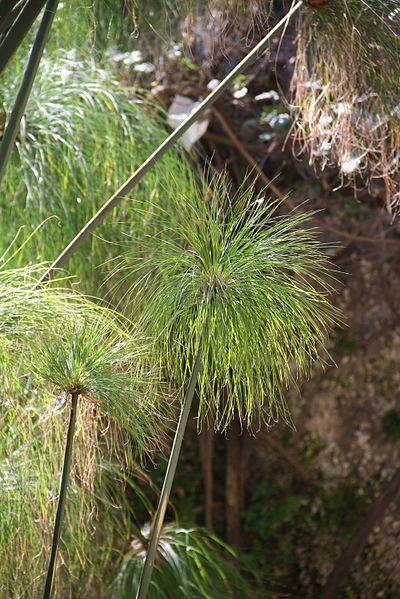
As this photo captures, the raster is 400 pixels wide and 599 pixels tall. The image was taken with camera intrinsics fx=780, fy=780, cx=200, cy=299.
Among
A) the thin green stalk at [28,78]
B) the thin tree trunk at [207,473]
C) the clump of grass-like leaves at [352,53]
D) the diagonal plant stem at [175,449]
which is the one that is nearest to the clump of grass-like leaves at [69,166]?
the clump of grass-like leaves at [352,53]

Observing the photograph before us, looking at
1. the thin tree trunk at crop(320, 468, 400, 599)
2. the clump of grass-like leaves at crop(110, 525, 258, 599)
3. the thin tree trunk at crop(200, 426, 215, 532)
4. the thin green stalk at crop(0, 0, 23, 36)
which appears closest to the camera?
the thin green stalk at crop(0, 0, 23, 36)

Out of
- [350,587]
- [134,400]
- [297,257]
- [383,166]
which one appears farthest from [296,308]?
[350,587]

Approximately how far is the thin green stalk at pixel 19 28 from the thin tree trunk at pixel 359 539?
4.86 feet

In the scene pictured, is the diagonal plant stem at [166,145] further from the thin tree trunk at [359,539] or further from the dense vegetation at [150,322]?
the thin tree trunk at [359,539]

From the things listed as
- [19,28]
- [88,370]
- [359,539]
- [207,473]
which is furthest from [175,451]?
[207,473]

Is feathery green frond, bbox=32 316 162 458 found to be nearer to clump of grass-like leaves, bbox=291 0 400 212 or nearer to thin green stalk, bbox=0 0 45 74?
thin green stalk, bbox=0 0 45 74

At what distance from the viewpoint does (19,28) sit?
0.71 m

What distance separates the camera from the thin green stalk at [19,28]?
2.31ft

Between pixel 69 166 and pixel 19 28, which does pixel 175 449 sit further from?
pixel 69 166

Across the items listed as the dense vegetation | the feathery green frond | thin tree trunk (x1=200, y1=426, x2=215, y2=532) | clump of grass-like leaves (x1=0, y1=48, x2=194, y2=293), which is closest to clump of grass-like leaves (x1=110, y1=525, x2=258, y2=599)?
the dense vegetation

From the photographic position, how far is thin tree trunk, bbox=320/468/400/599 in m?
1.88

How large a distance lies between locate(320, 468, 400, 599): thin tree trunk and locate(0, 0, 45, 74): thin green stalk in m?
1.48

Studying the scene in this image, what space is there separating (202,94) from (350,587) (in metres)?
1.33

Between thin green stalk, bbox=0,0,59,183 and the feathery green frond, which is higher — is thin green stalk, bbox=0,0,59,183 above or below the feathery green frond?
above
